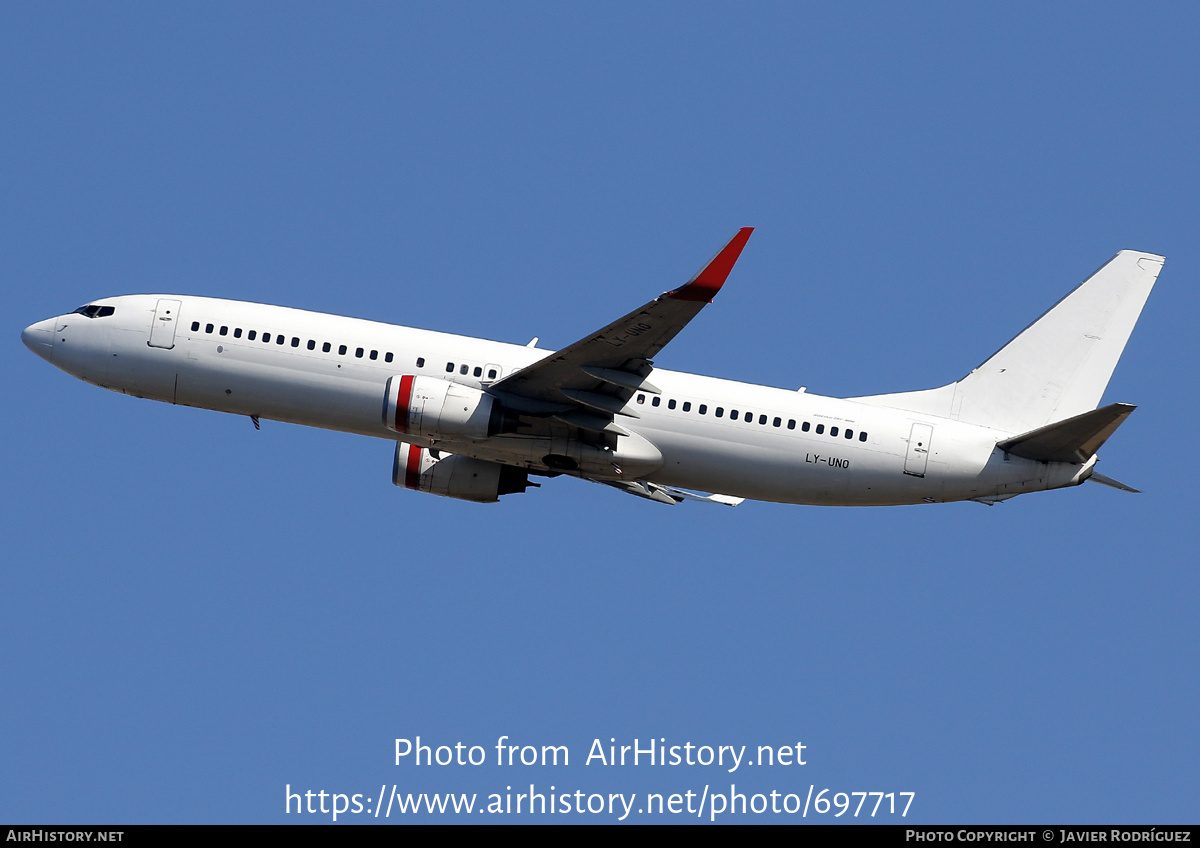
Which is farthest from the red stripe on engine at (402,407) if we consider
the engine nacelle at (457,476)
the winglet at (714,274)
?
the winglet at (714,274)

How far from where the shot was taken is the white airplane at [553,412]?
3603 centimetres

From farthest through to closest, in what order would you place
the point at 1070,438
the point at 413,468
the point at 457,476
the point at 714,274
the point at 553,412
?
the point at 413,468, the point at 457,476, the point at 1070,438, the point at 553,412, the point at 714,274

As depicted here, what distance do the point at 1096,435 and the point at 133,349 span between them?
87.1 feet

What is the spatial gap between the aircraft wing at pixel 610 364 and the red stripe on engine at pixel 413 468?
18.3 ft

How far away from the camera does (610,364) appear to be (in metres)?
34.9

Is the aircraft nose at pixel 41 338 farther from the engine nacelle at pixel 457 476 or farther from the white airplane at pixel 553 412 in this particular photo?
the engine nacelle at pixel 457 476

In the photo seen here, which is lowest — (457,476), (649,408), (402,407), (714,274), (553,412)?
(457,476)

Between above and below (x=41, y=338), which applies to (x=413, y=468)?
below

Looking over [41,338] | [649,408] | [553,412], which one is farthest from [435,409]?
[41,338]

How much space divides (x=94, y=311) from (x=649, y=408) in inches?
640

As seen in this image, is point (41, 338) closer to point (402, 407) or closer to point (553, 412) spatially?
point (402, 407)
